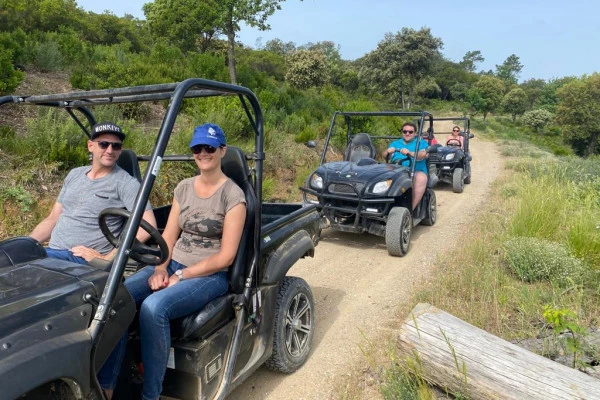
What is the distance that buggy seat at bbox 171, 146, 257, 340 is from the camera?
2.51 meters

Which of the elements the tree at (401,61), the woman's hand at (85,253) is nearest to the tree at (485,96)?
the tree at (401,61)

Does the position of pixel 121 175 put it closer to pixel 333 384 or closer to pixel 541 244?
pixel 333 384

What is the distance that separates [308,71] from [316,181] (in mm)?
25951

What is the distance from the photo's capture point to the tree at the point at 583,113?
4819cm

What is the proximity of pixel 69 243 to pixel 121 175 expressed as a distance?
57 centimetres

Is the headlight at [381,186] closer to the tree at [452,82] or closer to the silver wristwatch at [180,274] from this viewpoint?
the silver wristwatch at [180,274]

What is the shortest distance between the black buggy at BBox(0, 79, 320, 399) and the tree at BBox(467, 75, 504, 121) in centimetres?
5288

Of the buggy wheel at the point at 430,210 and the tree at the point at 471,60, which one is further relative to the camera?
the tree at the point at 471,60

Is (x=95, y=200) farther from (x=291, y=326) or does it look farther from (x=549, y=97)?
(x=549, y=97)

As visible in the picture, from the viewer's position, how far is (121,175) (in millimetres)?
3303

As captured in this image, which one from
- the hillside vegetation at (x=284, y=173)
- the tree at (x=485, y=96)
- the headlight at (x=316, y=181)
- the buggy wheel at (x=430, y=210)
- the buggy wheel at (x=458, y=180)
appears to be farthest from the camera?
the tree at (x=485, y=96)

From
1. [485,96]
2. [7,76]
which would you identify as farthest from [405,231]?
[485,96]

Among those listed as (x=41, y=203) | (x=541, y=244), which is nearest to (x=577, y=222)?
(x=541, y=244)

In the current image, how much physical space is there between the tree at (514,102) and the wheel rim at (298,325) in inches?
2288
